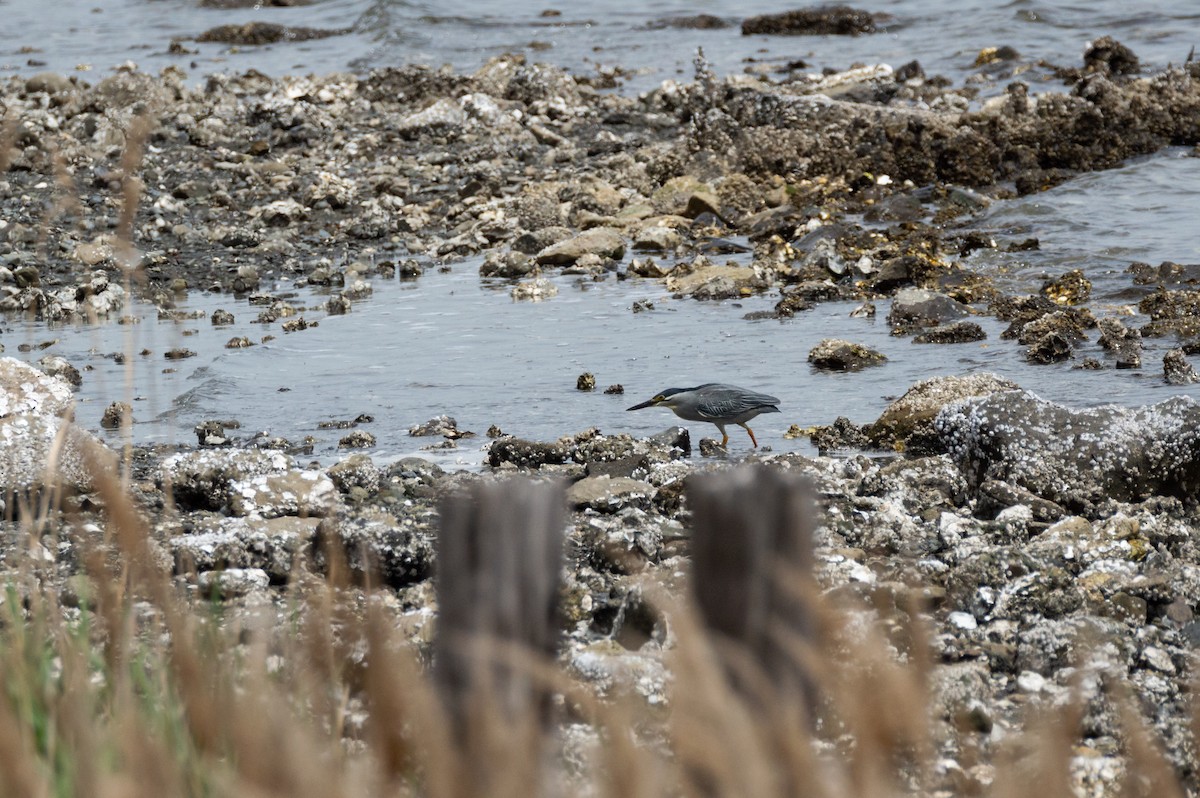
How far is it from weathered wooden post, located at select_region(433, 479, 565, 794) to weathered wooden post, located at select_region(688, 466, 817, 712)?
0.77 ft

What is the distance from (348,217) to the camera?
13.1 m

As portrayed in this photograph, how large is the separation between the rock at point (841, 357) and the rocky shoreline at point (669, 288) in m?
0.02

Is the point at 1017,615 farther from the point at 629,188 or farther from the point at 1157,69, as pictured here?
the point at 1157,69

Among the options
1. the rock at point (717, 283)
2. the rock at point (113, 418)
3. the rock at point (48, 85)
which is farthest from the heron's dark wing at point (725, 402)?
the rock at point (48, 85)

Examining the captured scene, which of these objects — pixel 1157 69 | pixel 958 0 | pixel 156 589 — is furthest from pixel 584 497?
pixel 958 0

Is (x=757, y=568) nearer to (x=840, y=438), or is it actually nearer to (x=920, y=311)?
(x=840, y=438)

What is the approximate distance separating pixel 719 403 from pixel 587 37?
20879 mm

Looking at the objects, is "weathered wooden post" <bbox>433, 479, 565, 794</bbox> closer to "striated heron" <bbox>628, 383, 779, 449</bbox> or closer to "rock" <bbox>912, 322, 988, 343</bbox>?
"striated heron" <bbox>628, 383, 779, 449</bbox>

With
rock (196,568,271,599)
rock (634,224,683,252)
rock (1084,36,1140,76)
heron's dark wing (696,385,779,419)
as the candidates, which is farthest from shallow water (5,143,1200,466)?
rock (1084,36,1140,76)

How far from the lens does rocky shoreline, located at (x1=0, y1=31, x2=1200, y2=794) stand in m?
4.45

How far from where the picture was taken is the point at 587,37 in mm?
26797

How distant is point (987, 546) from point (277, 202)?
9.23 meters

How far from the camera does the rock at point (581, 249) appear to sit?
A: 11.6 m

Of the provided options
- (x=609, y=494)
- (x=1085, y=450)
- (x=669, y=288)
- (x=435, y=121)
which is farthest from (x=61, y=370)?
(x=435, y=121)
